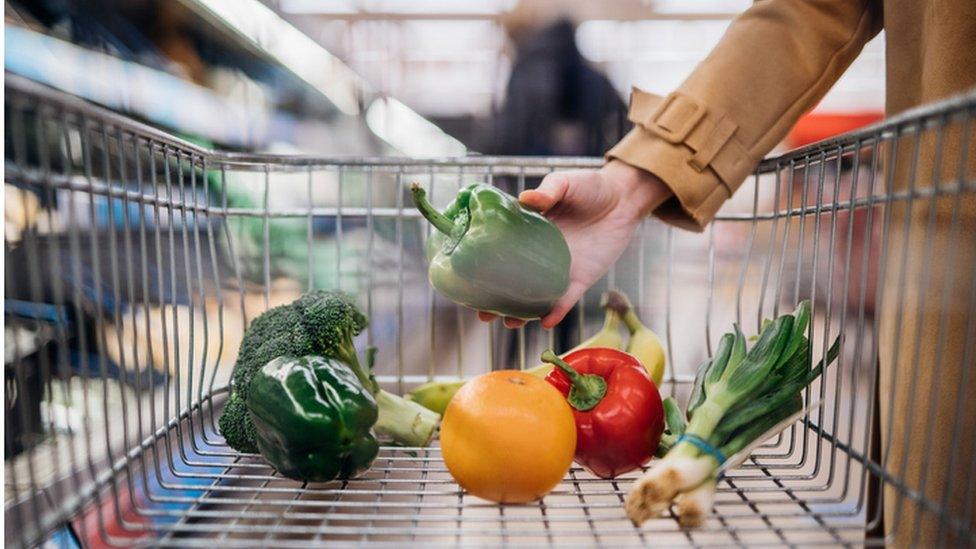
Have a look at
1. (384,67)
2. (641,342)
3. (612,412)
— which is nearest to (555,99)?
(384,67)

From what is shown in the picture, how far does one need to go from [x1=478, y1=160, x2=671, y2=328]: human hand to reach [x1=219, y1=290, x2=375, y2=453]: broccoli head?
0.60 ft

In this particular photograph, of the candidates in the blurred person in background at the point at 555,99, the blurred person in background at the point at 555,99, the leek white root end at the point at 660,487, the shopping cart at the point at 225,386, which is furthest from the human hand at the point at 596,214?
the blurred person in background at the point at 555,99

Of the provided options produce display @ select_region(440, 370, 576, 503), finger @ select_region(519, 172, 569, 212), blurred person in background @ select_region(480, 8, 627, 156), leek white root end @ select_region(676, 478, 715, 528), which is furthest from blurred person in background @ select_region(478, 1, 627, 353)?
leek white root end @ select_region(676, 478, 715, 528)

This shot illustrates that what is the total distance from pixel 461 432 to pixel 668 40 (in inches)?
127

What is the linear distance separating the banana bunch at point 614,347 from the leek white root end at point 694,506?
455 millimetres

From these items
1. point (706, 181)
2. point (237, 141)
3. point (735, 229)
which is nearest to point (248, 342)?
point (706, 181)

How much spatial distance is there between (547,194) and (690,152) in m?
0.21

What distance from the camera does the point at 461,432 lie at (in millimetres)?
784

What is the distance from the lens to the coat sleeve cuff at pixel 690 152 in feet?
3.15

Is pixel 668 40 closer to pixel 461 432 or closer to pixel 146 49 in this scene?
pixel 146 49

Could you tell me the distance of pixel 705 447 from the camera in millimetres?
737

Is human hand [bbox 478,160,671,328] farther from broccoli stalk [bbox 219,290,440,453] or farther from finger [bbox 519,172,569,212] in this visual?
broccoli stalk [bbox 219,290,440,453]

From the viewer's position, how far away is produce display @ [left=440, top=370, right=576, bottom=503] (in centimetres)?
75

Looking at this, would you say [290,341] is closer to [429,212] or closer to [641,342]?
[429,212]
